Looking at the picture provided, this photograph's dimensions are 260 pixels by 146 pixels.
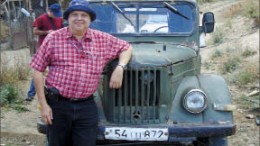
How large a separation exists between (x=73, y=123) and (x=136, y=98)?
0.65 m

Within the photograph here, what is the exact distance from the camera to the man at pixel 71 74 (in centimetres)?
377

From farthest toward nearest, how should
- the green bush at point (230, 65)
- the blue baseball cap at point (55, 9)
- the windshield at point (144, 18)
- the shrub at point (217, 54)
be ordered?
the shrub at point (217, 54), the green bush at point (230, 65), the blue baseball cap at point (55, 9), the windshield at point (144, 18)

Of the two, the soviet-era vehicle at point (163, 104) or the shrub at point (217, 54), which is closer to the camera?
the soviet-era vehicle at point (163, 104)

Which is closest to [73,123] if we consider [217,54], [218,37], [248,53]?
[248,53]

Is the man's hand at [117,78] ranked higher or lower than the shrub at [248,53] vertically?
lower

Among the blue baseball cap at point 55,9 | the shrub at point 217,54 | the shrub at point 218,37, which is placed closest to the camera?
the blue baseball cap at point 55,9

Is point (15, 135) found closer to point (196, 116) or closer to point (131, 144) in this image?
point (131, 144)

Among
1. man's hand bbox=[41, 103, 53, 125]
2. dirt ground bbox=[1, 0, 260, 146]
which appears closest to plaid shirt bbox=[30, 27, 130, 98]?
man's hand bbox=[41, 103, 53, 125]

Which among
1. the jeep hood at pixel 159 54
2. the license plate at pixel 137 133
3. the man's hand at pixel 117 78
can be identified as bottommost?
the license plate at pixel 137 133

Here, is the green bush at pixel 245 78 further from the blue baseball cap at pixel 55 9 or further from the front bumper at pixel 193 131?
the front bumper at pixel 193 131

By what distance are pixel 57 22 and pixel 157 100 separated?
131 inches

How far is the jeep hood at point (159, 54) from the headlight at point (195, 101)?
354 millimetres

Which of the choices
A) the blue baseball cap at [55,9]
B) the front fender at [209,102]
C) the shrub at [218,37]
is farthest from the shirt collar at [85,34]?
the shrub at [218,37]

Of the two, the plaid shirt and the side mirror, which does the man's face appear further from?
the side mirror
